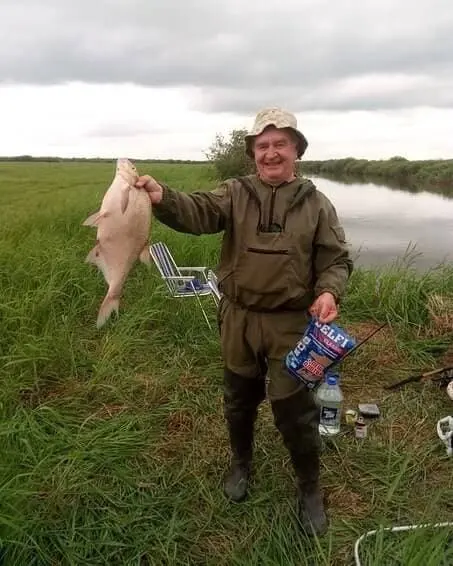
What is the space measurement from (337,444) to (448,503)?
0.74 meters

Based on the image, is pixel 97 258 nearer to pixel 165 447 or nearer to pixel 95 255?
pixel 95 255

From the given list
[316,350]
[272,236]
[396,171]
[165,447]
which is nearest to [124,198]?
[272,236]

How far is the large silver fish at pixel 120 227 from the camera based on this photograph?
2.17 meters

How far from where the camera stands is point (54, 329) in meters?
4.71

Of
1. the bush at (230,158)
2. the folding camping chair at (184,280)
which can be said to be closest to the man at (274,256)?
the folding camping chair at (184,280)

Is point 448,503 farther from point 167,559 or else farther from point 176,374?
point 176,374

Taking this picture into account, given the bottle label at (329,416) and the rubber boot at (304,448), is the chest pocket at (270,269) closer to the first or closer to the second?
the rubber boot at (304,448)

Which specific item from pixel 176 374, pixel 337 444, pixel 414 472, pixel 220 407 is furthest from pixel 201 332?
pixel 414 472

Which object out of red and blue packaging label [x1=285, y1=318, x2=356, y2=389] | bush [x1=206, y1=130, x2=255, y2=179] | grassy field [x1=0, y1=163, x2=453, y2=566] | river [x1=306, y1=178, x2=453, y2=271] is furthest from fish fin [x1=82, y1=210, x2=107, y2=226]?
bush [x1=206, y1=130, x2=255, y2=179]

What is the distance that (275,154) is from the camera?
2.52 meters

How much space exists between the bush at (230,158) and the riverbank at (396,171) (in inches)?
208

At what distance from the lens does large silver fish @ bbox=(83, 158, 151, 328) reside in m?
2.17

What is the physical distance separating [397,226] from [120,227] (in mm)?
22330

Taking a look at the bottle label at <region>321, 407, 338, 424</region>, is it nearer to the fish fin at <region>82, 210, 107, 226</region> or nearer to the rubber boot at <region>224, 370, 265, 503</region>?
the rubber boot at <region>224, 370, 265, 503</region>
